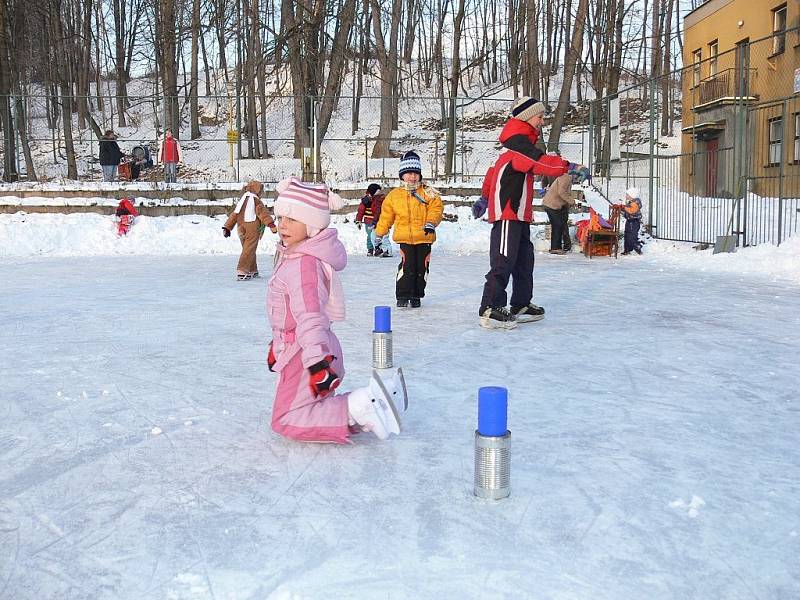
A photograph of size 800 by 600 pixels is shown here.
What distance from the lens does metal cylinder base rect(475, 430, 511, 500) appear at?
2.78m

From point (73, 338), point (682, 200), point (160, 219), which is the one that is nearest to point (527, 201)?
point (73, 338)

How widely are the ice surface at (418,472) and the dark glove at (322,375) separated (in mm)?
344

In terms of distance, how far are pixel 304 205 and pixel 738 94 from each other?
11546 mm

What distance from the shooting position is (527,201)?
21.1 feet

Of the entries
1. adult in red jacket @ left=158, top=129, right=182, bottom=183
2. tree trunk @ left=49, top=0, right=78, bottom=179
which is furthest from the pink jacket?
tree trunk @ left=49, top=0, right=78, bottom=179

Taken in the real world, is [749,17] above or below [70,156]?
above

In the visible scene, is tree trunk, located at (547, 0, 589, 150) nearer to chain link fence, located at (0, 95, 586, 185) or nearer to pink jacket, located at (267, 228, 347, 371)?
chain link fence, located at (0, 95, 586, 185)

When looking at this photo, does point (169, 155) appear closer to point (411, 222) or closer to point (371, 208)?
point (371, 208)

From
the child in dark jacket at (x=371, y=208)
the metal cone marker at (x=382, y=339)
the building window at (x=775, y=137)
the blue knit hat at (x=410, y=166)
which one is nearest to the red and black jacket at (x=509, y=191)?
the blue knit hat at (x=410, y=166)

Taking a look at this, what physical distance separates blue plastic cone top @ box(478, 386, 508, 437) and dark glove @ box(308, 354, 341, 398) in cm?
68

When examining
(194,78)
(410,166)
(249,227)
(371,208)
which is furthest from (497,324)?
(194,78)

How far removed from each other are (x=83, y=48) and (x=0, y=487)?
38.2 meters

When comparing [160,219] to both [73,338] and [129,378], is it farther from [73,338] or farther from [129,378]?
[129,378]

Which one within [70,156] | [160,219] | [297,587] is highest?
[70,156]
